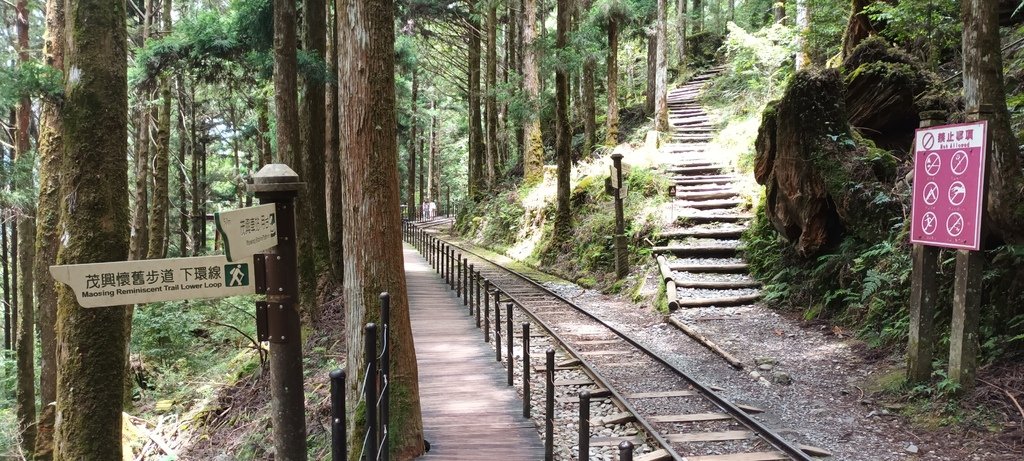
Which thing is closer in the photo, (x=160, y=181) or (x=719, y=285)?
(x=719, y=285)

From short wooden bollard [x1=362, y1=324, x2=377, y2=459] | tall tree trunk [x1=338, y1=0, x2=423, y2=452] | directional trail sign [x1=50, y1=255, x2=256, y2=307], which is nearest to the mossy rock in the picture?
tall tree trunk [x1=338, y1=0, x2=423, y2=452]

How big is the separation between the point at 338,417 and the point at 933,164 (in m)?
6.54

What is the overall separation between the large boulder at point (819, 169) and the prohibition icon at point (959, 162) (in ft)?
8.83

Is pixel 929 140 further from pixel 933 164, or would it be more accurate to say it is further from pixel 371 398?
pixel 371 398

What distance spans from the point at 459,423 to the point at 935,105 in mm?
7712

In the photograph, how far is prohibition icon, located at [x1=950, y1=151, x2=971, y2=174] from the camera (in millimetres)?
6023

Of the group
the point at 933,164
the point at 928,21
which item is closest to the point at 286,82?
the point at 933,164

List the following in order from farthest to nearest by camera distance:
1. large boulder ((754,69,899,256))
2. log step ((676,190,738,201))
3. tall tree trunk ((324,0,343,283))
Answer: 1. log step ((676,190,738,201))
2. tall tree trunk ((324,0,343,283))
3. large boulder ((754,69,899,256))

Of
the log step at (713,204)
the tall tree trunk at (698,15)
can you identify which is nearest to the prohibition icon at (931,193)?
the log step at (713,204)

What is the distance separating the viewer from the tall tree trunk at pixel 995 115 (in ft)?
20.0

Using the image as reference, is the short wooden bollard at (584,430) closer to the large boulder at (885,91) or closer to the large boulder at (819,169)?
the large boulder at (819,169)

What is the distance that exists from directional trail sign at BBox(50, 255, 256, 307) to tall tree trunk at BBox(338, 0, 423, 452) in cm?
237

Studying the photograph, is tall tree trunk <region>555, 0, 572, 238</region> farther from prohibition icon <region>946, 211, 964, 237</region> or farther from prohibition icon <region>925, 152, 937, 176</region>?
prohibition icon <region>946, 211, 964, 237</region>

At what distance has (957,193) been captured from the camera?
6105 millimetres
